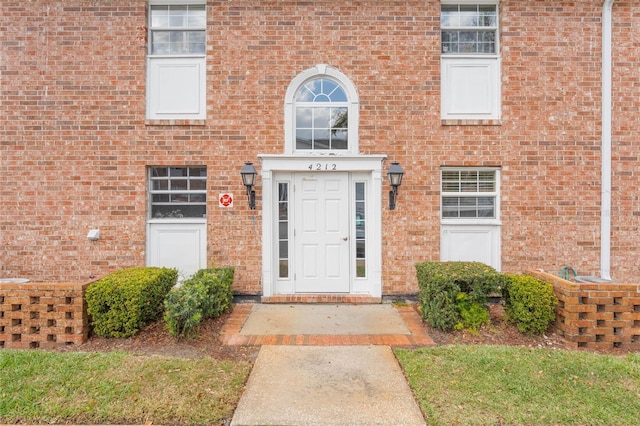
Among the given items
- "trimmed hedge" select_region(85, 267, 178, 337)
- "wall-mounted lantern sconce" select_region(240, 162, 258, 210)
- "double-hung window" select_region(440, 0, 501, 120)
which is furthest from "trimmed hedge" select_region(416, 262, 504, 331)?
"trimmed hedge" select_region(85, 267, 178, 337)

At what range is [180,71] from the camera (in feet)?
19.4

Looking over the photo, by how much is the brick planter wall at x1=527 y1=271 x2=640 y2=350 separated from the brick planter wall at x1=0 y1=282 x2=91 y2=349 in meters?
6.03

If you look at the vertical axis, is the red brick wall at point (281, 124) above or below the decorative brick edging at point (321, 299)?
above

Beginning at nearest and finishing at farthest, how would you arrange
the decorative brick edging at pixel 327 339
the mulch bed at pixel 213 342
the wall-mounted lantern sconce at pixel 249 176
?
the mulch bed at pixel 213 342 → the decorative brick edging at pixel 327 339 → the wall-mounted lantern sconce at pixel 249 176

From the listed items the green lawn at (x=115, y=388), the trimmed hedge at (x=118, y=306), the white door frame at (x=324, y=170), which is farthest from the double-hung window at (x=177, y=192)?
the green lawn at (x=115, y=388)

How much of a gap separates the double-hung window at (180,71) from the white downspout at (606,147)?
6942mm

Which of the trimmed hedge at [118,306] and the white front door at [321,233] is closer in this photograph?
the trimmed hedge at [118,306]

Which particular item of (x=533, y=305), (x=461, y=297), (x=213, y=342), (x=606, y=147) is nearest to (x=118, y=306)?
(x=213, y=342)

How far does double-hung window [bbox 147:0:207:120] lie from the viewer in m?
5.90

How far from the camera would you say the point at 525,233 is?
19.1 ft

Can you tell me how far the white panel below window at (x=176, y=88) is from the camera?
19.4 feet

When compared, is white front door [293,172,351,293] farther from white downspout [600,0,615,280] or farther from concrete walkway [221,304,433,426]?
white downspout [600,0,615,280]

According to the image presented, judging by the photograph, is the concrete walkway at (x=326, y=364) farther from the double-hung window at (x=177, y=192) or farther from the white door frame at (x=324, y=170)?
the double-hung window at (x=177, y=192)

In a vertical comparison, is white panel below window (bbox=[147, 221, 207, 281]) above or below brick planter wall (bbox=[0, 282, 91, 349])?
above
